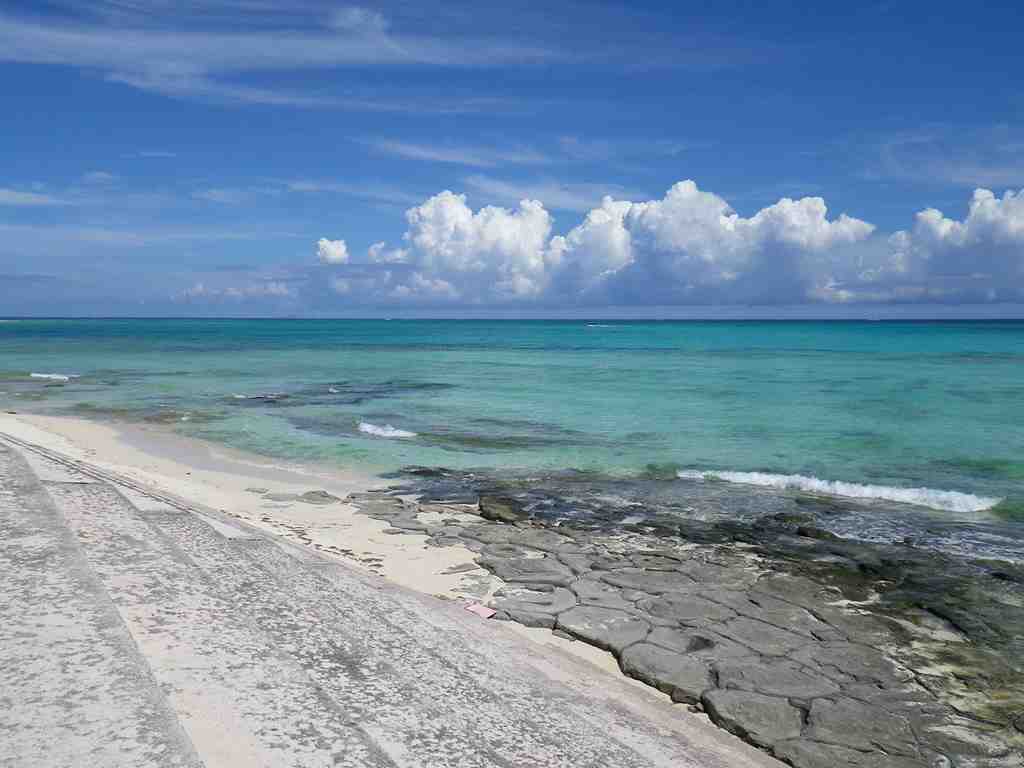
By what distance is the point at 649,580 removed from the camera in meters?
8.31

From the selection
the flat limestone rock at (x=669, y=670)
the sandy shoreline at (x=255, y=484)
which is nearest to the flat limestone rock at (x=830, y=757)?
the flat limestone rock at (x=669, y=670)

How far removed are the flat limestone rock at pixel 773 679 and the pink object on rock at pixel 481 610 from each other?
211 cm

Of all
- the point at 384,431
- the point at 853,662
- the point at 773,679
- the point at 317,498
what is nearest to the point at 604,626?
the point at 773,679

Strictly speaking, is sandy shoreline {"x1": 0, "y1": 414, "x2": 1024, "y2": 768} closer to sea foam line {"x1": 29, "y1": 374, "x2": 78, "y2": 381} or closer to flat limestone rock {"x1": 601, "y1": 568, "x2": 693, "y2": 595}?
flat limestone rock {"x1": 601, "y1": 568, "x2": 693, "y2": 595}

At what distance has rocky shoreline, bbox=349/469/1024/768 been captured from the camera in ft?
17.5

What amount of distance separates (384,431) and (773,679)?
1531 cm

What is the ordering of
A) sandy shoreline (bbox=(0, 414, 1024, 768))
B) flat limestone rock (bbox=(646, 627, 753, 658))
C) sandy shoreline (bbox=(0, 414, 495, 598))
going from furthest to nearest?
sandy shoreline (bbox=(0, 414, 495, 598)) → flat limestone rock (bbox=(646, 627, 753, 658)) → sandy shoreline (bbox=(0, 414, 1024, 768))

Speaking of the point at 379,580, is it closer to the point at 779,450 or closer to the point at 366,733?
the point at 366,733

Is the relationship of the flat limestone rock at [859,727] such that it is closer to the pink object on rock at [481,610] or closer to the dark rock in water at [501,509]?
the pink object on rock at [481,610]

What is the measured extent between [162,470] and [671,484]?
9.64 m

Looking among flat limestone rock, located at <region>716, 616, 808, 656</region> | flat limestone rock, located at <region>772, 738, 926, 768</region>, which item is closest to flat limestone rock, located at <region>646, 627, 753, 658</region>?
flat limestone rock, located at <region>716, 616, 808, 656</region>

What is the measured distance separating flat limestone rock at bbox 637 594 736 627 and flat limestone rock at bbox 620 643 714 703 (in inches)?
31.2

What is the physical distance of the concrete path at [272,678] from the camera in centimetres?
401

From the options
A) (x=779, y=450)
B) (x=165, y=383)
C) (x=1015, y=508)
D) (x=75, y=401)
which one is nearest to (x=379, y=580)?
(x=1015, y=508)
